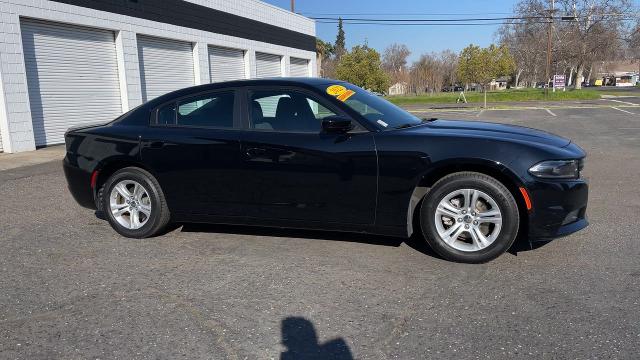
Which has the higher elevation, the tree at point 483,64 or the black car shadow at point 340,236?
the tree at point 483,64

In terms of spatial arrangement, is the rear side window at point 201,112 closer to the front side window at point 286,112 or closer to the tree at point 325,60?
the front side window at point 286,112

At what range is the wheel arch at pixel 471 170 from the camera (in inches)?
150

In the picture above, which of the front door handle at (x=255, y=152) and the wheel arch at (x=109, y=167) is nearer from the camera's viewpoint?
the front door handle at (x=255, y=152)

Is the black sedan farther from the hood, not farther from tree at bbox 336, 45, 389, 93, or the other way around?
tree at bbox 336, 45, 389, 93

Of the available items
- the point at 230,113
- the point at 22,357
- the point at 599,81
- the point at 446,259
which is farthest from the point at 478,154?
the point at 599,81

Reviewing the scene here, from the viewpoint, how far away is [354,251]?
4.35 meters

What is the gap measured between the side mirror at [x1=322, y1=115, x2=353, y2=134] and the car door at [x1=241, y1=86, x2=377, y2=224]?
5 centimetres

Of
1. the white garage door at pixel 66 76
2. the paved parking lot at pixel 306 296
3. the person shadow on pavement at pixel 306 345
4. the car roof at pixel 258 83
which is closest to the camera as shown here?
the person shadow on pavement at pixel 306 345

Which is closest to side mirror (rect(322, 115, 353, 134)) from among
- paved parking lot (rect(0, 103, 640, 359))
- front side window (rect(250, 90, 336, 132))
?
front side window (rect(250, 90, 336, 132))

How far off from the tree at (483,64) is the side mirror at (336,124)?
32.6 m

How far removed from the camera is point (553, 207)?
3762 mm

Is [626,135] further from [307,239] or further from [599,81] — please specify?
[599,81]

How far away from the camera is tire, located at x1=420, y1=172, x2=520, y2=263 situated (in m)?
3.83

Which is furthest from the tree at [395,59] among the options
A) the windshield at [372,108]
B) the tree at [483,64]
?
the windshield at [372,108]
